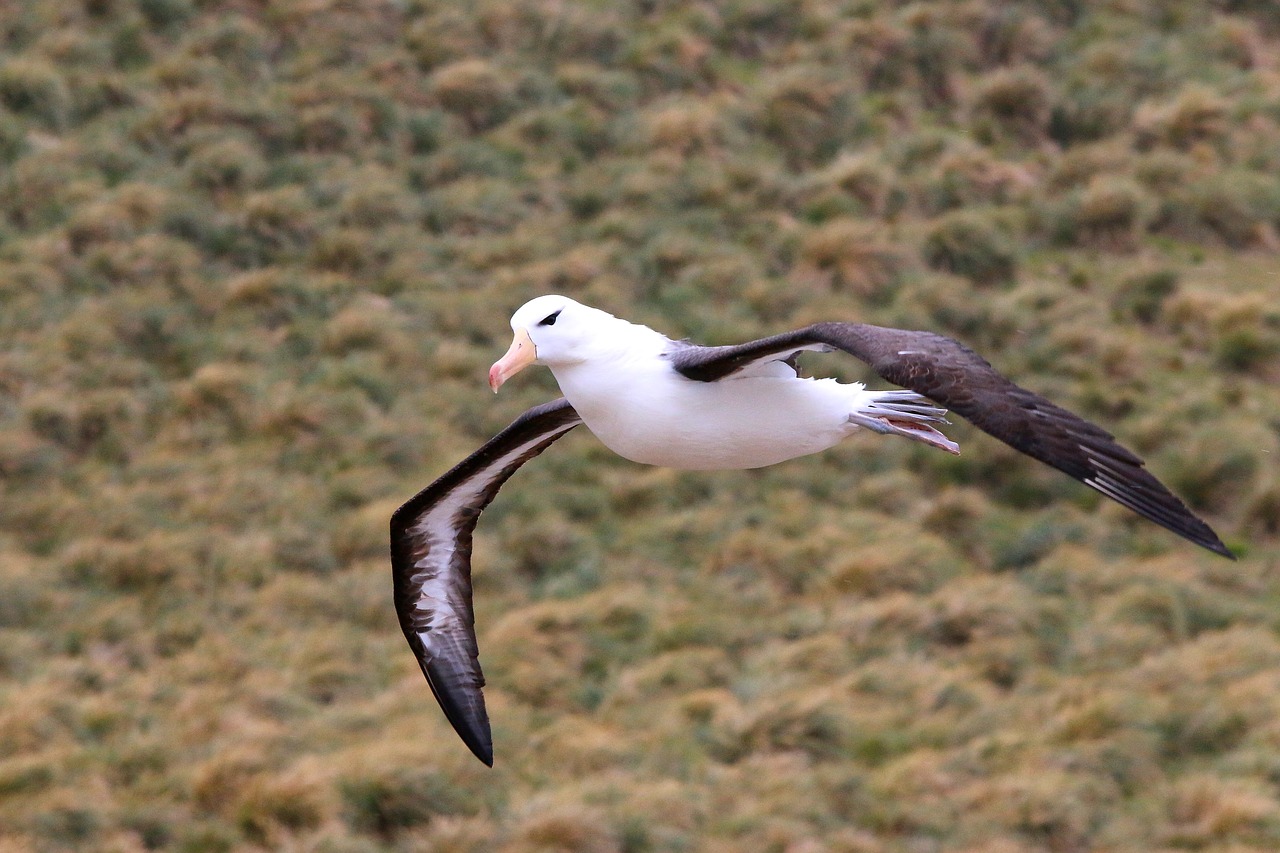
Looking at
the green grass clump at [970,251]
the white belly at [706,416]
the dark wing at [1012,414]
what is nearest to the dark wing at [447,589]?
the white belly at [706,416]

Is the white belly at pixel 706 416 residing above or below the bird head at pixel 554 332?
below

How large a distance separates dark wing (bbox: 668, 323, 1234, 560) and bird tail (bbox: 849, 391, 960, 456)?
915 mm

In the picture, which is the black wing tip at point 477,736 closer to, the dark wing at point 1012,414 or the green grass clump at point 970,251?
the dark wing at point 1012,414

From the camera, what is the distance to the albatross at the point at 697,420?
5.29 meters

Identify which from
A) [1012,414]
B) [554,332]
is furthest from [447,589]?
[1012,414]

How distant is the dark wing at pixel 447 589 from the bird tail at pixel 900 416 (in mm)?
1869

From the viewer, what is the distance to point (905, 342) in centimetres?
554

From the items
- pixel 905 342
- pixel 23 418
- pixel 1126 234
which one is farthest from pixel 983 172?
pixel 905 342

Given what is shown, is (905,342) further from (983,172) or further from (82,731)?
(983,172)

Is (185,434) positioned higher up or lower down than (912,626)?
higher up

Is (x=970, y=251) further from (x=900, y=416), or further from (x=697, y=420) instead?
(x=697, y=420)

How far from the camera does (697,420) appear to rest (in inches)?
248

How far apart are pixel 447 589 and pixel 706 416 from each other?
7.89 feet

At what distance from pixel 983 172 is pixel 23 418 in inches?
389
